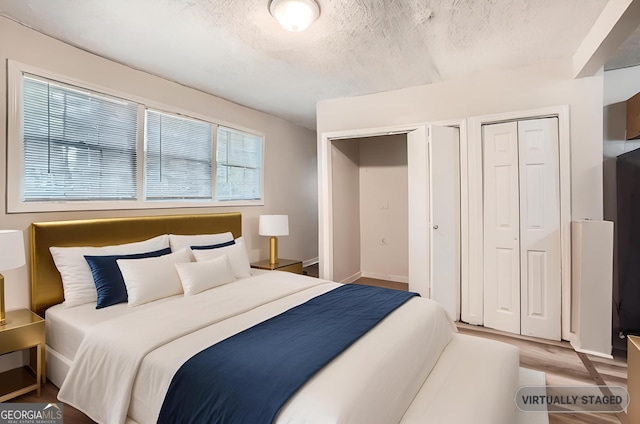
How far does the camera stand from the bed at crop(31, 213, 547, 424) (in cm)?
133

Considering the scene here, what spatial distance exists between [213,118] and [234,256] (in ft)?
5.82

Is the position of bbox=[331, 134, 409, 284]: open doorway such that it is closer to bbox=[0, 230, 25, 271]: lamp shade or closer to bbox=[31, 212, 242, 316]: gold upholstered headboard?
bbox=[31, 212, 242, 316]: gold upholstered headboard

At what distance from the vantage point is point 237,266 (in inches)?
122

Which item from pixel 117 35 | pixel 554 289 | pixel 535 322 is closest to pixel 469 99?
pixel 554 289

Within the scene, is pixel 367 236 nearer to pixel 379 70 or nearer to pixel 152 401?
pixel 379 70

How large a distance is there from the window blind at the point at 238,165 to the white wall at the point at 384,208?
175 cm

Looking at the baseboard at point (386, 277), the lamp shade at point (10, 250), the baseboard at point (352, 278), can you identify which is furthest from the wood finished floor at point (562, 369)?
the baseboard at point (352, 278)

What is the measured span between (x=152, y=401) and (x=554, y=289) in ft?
10.9

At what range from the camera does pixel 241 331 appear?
176cm

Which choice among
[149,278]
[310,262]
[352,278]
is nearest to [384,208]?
[352,278]

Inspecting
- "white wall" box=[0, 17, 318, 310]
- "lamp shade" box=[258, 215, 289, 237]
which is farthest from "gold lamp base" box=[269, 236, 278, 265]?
"white wall" box=[0, 17, 318, 310]

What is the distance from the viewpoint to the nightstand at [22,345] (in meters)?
1.93

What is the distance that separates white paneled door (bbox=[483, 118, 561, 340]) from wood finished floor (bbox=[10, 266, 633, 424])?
8.6 inches

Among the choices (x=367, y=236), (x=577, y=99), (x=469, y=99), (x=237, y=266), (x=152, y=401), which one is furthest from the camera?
(x=367, y=236)
